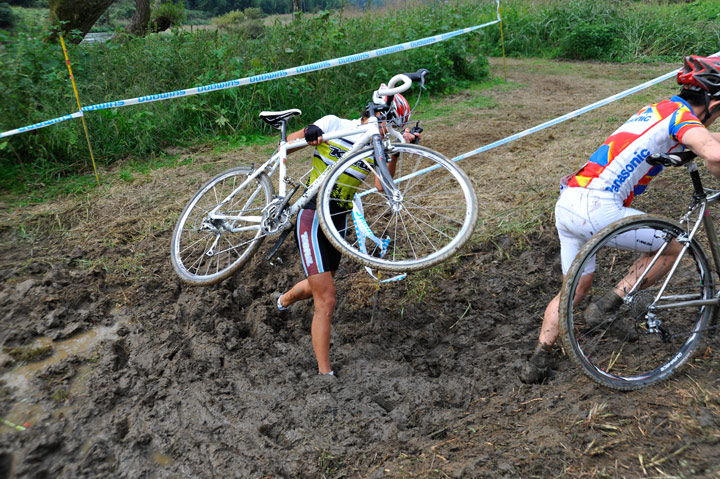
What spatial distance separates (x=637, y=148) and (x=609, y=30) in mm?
12008

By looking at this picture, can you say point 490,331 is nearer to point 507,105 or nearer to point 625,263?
point 625,263

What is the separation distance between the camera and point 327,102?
8453 millimetres

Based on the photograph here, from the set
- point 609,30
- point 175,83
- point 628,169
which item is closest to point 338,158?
point 628,169

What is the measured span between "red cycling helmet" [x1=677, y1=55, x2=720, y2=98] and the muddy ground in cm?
154

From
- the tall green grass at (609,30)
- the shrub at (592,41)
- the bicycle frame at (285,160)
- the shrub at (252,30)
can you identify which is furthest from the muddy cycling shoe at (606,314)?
the shrub at (592,41)

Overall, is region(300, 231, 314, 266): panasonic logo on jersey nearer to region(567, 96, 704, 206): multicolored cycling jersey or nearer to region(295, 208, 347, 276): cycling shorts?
region(295, 208, 347, 276): cycling shorts

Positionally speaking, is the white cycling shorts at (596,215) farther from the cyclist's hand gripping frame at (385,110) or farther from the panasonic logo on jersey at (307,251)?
the panasonic logo on jersey at (307,251)

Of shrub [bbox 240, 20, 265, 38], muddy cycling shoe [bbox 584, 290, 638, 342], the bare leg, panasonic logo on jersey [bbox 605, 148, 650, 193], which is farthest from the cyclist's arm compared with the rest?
shrub [bbox 240, 20, 265, 38]

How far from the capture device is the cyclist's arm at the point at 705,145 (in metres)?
2.56

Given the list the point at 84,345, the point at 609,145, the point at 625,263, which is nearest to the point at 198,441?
the point at 84,345

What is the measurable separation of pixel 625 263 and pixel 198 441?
349cm

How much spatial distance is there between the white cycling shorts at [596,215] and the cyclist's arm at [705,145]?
1.32 feet

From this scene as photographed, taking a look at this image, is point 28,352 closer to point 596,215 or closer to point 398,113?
point 398,113

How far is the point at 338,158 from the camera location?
3.62 meters
